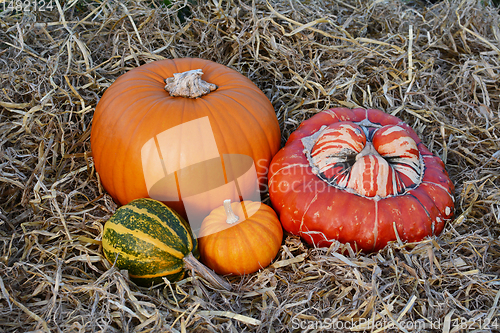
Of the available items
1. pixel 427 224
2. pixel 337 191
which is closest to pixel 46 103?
pixel 337 191

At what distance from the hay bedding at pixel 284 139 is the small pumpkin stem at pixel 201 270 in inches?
2.5

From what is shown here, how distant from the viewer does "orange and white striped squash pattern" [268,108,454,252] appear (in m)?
2.41

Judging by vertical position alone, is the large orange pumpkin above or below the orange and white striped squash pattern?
above

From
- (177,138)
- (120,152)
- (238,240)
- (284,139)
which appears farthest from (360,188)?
(120,152)

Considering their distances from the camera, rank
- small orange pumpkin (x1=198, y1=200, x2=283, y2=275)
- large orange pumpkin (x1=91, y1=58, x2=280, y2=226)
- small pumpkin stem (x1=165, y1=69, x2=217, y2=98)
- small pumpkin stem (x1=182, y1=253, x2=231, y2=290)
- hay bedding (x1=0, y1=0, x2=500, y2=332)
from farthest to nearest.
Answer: small pumpkin stem (x1=165, y1=69, x2=217, y2=98) → large orange pumpkin (x1=91, y1=58, x2=280, y2=226) → small orange pumpkin (x1=198, y1=200, x2=283, y2=275) → small pumpkin stem (x1=182, y1=253, x2=231, y2=290) → hay bedding (x1=0, y1=0, x2=500, y2=332)

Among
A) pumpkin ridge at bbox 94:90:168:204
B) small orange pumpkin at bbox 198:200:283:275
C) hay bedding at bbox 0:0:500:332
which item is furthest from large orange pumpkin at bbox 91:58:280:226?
hay bedding at bbox 0:0:500:332

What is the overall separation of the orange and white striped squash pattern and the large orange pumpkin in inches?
13.1

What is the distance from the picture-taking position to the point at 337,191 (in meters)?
2.50

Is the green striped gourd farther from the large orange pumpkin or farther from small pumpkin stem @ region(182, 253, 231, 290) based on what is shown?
the large orange pumpkin

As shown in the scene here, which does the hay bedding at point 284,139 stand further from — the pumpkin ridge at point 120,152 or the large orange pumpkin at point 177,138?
the large orange pumpkin at point 177,138

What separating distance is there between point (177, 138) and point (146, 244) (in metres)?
0.69

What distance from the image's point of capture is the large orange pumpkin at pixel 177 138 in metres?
2.46

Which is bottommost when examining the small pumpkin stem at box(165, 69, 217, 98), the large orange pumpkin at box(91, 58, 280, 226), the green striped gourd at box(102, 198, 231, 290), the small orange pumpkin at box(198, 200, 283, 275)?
the small orange pumpkin at box(198, 200, 283, 275)

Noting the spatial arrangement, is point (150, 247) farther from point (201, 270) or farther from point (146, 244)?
point (201, 270)
